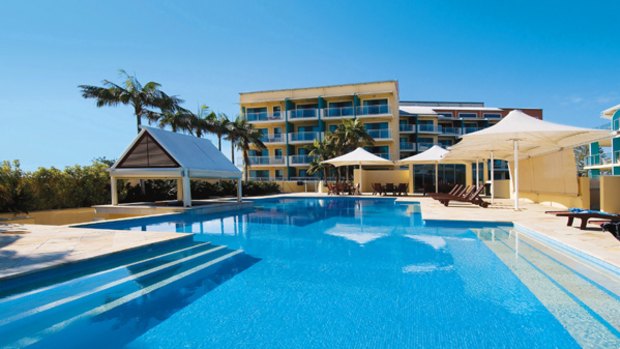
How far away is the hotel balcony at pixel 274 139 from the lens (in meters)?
32.6

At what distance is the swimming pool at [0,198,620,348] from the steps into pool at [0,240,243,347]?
19 mm

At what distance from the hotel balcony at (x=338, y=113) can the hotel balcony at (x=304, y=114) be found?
34.3 inches

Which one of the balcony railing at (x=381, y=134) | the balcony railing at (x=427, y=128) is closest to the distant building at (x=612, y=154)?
the balcony railing at (x=427, y=128)

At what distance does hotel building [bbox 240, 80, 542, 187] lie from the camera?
31.4 metres

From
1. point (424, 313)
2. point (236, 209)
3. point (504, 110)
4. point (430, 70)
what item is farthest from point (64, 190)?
point (504, 110)

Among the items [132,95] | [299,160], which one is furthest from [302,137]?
[132,95]

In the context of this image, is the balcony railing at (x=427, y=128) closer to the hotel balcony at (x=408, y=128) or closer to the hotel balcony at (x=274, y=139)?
the hotel balcony at (x=408, y=128)

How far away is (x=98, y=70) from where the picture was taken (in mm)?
19094

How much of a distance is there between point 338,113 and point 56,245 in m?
27.3

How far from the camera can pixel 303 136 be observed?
32344 millimetres

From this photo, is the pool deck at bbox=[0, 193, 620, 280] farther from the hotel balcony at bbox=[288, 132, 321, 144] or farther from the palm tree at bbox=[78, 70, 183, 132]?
the hotel balcony at bbox=[288, 132, 321, 144]

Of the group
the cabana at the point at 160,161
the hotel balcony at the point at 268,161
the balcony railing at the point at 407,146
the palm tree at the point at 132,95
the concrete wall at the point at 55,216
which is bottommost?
the concrete wall at the point at 55,216

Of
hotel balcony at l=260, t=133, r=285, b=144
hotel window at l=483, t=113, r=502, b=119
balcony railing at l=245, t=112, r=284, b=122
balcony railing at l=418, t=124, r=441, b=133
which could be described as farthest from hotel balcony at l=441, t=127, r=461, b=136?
balcony railing at l=245, t=112, r=284, b=122

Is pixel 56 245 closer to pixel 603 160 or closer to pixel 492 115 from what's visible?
pixel 603 160
